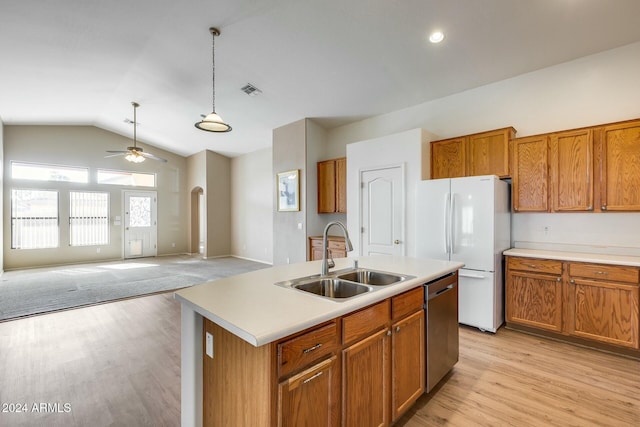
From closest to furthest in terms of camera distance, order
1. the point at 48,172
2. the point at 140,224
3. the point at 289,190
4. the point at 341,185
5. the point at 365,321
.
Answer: the point at 365,321 → the point at 341,185 → the point at 289,190 → the point at 48,172 → the point at 140,224

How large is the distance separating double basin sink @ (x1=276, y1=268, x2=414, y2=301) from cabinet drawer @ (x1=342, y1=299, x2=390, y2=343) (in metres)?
0.12

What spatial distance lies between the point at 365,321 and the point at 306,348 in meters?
0.41

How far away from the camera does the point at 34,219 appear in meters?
6.90

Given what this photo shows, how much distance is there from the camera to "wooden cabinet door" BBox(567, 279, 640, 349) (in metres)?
2.57

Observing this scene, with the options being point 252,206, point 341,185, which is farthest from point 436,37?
point 252,206

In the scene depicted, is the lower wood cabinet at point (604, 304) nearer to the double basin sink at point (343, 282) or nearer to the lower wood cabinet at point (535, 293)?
the lower wood cabinet at point (535, 293)

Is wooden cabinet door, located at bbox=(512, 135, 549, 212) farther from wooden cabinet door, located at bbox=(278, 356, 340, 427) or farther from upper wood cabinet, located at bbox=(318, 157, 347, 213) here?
wooden cabinet door, located at bbox=(278, 356, 340, 427)

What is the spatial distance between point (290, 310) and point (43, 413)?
6.83 ft

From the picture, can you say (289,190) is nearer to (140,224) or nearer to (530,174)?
(530,174)

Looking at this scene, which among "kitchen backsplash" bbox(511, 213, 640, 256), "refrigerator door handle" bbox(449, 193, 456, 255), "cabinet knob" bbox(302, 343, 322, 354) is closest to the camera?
"cabinet knob" bbox(302, 343, 322, 354)

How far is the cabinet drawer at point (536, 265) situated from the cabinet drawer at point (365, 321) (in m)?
2.38

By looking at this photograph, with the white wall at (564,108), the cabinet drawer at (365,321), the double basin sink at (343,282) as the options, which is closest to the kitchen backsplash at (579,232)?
the white wall at (564,108)

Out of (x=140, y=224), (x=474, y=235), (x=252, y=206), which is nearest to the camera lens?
(x=474, y=235)

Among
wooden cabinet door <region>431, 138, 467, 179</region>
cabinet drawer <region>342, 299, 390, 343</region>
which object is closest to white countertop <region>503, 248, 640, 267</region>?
wooden cabinet door <region>431, 138, 467, 179</region>
